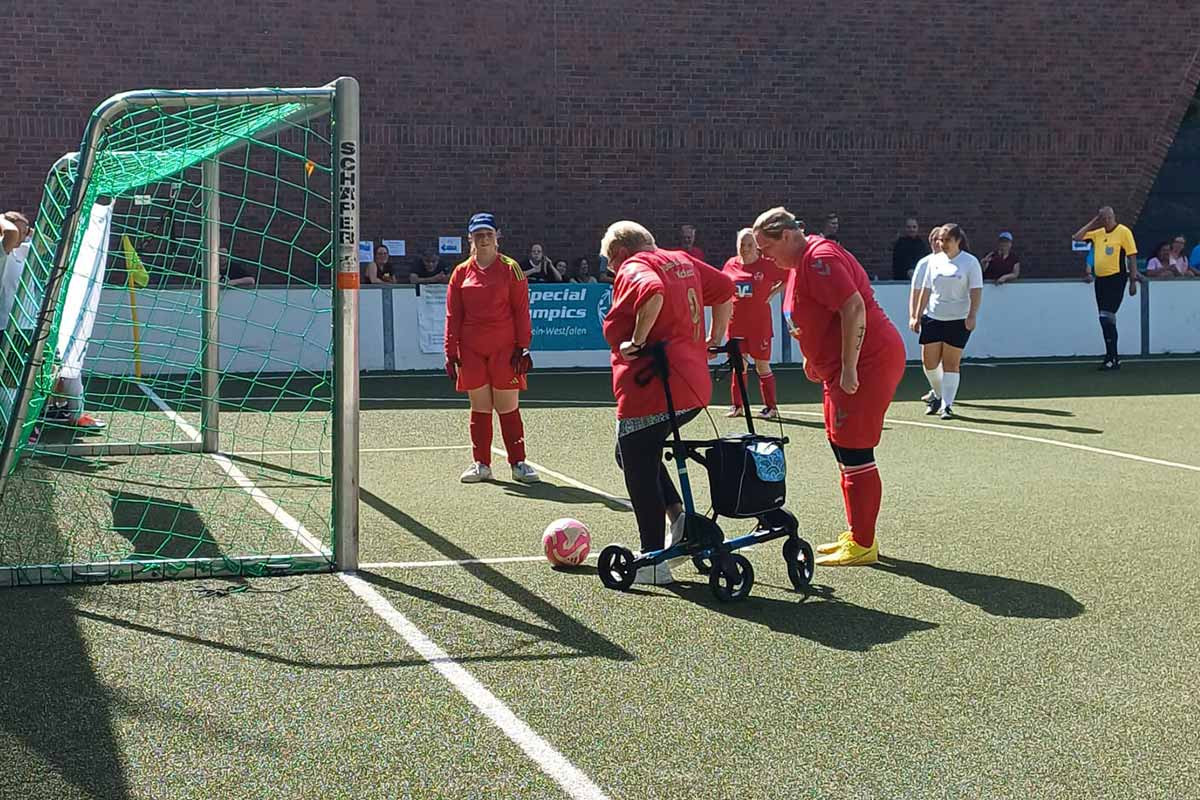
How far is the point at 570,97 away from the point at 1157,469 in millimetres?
13511

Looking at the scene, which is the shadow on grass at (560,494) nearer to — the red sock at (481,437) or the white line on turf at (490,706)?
the red sock at (481,437)

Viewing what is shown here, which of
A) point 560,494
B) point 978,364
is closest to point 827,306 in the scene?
point 560,494

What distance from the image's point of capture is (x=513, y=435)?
10320 mm

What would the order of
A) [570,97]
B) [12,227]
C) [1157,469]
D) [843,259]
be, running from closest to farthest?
[843,259], [12,227], [1157,469], [570,97]

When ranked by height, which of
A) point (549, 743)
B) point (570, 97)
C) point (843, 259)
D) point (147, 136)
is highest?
point (570, 97)

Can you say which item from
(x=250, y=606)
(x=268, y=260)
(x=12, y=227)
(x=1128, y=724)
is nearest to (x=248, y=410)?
(x=12, y=227)

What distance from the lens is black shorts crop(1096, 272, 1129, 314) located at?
18.5m

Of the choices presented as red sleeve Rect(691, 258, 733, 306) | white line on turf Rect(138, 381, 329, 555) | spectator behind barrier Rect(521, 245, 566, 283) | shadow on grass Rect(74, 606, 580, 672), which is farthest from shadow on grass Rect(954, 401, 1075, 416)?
shadow on grass Rect(74, 606, 580, 672)

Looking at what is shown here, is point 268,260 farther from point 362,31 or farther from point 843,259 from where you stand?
point 843,259

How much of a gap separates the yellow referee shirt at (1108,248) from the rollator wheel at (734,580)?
13.5 metres

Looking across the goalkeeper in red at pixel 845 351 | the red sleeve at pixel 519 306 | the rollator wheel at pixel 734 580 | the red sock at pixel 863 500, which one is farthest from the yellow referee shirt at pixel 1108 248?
the rollator wheel at pixel 734 580

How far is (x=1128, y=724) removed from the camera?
16.1 feet

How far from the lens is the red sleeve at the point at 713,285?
709 centimetres

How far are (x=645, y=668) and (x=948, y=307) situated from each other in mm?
8997
